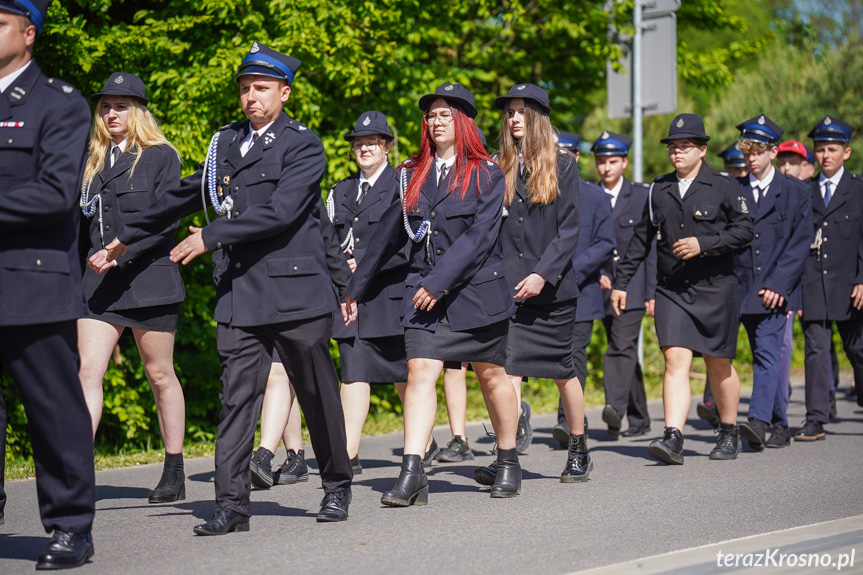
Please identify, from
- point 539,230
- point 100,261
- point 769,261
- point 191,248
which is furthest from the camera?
point 769,261

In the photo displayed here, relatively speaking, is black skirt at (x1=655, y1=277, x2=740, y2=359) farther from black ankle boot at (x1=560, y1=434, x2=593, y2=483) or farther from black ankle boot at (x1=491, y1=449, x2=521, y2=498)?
black ankle boot at (x1=491, y1=449, x2=521, y2=498)

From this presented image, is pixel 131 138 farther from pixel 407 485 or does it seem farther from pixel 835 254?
pixel 835 254

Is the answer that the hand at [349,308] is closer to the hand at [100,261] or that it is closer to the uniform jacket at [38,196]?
Answer: the hand at [100,261]

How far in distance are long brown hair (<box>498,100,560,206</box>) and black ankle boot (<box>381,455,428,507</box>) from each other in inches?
70.0

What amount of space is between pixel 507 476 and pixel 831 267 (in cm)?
427

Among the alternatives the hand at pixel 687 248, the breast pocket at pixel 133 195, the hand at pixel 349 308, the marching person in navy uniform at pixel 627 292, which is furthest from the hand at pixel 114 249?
the marching person in navy uniform at pixel 627 292

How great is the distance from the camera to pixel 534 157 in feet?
22.2

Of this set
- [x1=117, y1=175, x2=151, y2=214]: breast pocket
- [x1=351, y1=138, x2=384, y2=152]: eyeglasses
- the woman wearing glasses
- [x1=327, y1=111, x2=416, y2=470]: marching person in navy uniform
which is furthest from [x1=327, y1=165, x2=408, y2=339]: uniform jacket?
[x1=117, y1=175, x2=151, y2=214]: breast pocket

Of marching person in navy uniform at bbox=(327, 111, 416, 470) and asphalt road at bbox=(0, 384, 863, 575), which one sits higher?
marching person in navy uniform at bbox=(327, 111, 416, 470)

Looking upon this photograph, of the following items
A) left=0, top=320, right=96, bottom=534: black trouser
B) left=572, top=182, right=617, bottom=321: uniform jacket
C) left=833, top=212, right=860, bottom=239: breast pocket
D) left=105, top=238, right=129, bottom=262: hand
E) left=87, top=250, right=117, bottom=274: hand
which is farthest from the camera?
left=833, top=212, right=860, bottom=239: breast pocket

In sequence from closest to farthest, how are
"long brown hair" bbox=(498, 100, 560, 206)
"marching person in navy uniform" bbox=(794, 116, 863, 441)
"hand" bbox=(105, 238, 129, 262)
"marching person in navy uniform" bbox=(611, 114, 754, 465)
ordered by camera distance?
"hand" bbox=(105, 238, 129, 262) < "long brown hair" bbox=(498, 100, 560, 206) < "marching person in navy uniform" bbox=(611, 114, 754, 465) < "marching person in navy uniform" bbox=(794, 116, 863, 441)

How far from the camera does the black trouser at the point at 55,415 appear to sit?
4578 millimetres

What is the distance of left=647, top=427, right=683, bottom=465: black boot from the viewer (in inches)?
290

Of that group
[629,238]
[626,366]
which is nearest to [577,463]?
[626,366]
